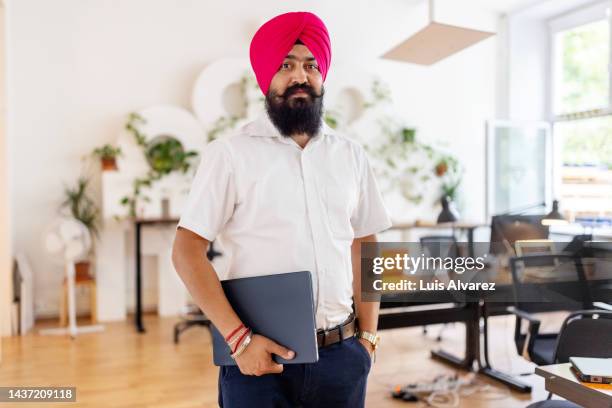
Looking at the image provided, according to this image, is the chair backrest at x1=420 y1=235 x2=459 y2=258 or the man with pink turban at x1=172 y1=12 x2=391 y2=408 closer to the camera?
the man with pink turban at x1=172 y1=12 x2=391 y2=408

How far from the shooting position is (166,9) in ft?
18.3

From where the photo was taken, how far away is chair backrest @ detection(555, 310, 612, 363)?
2143 millimetres

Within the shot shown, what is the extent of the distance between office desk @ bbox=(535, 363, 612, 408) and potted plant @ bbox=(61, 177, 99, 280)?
447 centimetres

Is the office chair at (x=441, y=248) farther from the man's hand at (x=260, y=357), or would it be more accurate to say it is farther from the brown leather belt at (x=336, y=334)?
the man's hand at (x=260, y=357)

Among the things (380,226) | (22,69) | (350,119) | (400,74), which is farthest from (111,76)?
(380,226)

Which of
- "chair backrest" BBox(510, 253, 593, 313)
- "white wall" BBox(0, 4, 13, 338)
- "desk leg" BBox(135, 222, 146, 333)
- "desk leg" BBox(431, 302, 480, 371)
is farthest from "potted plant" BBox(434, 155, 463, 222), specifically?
"white wall" BBox(0, 4, 13, 338)

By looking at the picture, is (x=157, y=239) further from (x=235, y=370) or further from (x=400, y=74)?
(x=235, y=370)

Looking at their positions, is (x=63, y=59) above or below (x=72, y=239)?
above

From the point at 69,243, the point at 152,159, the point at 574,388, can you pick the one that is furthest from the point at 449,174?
the point at 574,388

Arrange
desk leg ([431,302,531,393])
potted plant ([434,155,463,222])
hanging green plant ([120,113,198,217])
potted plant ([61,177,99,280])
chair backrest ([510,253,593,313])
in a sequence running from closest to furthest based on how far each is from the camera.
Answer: chair backrest ([510,253,593,313]), desk leg ([431,302,531,393]), potted plant ([61,177,99,280]), hanging green plant ([120,113,198,217]), potted plant ([434,155,463,222])

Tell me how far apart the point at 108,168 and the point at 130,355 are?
1.95 m

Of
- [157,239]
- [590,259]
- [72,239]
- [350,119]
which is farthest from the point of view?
[350,119]

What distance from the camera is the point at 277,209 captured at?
134cm

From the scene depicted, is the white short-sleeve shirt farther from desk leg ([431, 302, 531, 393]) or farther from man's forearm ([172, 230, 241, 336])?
desk leg ([431, 302, 531, 393])
